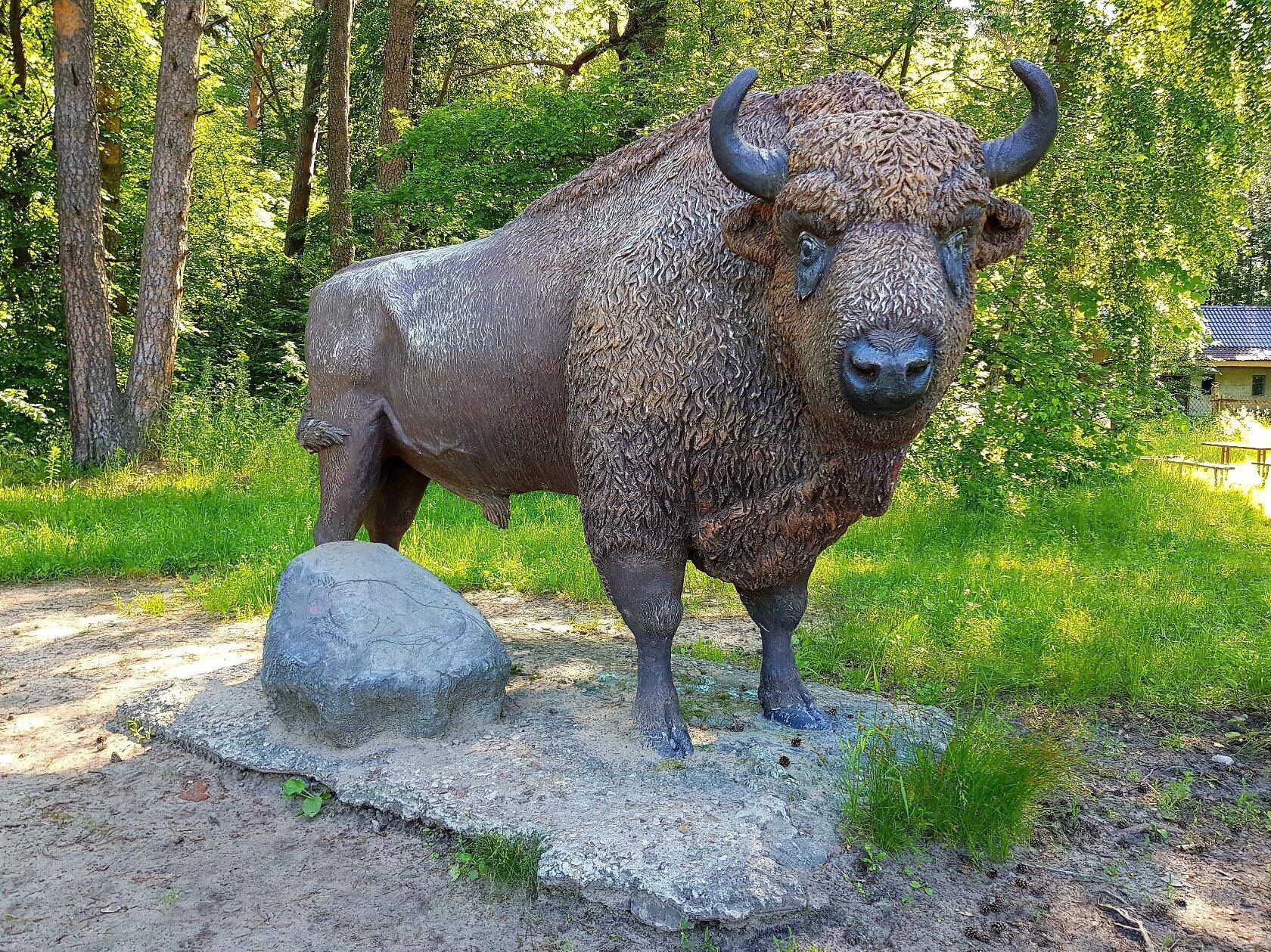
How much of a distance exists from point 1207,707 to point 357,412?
3989 millimetres

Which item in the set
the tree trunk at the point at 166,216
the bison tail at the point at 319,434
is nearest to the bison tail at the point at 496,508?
the bison tail at the point at 319,434

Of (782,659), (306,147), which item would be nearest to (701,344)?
(782,659)

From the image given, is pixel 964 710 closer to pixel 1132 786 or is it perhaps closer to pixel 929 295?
pixel 1132 786

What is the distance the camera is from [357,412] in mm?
3914

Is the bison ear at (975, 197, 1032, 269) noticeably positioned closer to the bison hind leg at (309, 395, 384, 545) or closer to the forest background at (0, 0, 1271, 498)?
the bison hind leg at (309, 395, 384, 545)

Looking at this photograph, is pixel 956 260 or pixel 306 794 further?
pixel 306 794

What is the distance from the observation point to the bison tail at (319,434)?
392 cm

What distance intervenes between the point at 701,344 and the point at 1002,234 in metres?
0.92

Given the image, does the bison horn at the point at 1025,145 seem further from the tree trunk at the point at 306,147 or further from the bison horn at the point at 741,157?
the tree trunk at the point at 306,147

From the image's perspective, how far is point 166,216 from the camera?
366 inches

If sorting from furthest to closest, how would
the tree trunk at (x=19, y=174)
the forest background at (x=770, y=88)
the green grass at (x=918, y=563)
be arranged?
the tree trunk at (x=19, y=174)
the forest background at (x=770, y=88)
the green grass at (x=918, y=563)

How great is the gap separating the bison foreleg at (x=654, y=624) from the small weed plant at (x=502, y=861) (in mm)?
669

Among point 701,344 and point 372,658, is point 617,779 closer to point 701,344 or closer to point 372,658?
point 372,658

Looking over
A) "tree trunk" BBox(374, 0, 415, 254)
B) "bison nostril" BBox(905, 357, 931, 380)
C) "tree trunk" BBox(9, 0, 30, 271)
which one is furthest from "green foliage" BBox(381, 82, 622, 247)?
"bison nostril" BBox(905, 357, 931, 380)
